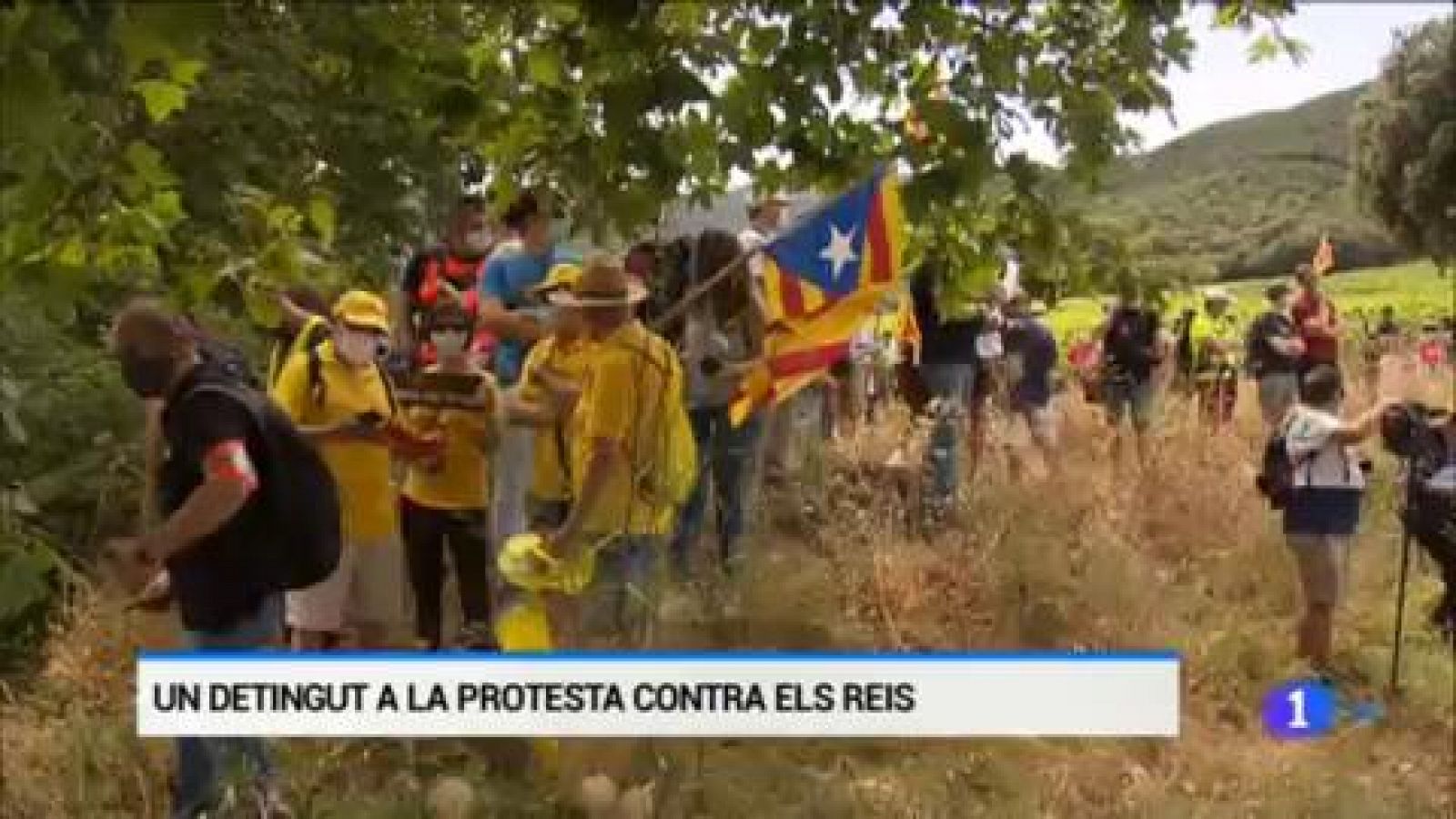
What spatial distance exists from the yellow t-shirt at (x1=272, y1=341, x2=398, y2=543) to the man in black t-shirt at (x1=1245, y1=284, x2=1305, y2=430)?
→ 5.86 metres

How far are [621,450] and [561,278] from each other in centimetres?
68

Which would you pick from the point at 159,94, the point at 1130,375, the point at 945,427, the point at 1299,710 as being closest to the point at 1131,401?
the point at 1130,375

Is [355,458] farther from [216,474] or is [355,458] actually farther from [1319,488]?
[1319,488]

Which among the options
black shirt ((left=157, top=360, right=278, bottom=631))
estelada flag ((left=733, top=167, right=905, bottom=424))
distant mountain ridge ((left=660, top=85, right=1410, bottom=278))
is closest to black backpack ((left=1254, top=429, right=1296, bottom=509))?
distant mountain ridge ((left=660, top=85, right=1410, bottom=278))

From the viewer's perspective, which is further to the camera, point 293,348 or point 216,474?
point 293,348

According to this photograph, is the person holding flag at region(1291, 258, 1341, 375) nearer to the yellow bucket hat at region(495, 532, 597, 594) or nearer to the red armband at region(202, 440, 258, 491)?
the yellow bucket hat at region(495, 532, 597, 594)

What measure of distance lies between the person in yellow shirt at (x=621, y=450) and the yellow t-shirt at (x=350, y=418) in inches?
27.9

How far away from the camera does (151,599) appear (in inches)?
195

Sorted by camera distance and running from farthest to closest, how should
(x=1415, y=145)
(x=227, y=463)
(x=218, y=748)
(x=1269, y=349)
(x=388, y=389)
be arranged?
(x=1415, y=145)
(x=1269, y=349)
(x=388, y=389)
(x=218, y=748)
(x=227, y=463)


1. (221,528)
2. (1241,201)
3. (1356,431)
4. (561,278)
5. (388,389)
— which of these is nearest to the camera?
(221,528)

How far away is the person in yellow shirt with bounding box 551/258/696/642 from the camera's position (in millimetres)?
5004

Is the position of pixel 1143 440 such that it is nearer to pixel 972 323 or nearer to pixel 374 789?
pixel 972 323

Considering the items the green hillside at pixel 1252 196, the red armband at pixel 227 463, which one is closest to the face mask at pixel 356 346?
the red armband at pixel 227 463

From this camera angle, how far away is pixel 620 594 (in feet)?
17.2
